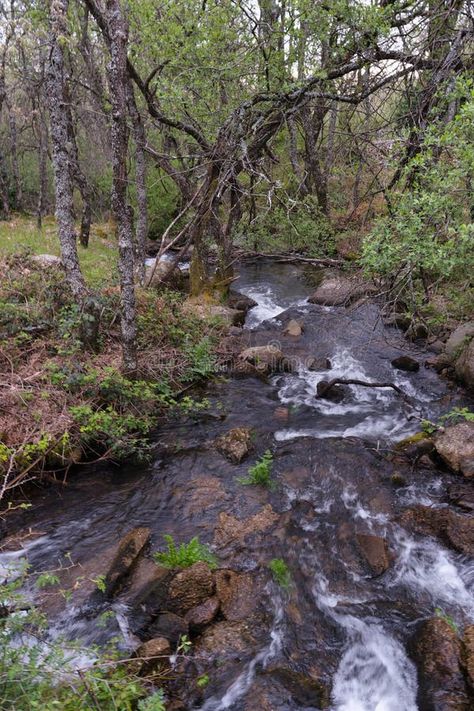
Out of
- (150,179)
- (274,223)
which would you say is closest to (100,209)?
(150,179)

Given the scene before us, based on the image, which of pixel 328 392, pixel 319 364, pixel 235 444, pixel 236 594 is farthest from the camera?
pixel 319 364

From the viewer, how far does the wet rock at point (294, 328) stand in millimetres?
12779

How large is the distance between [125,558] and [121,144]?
222 inches

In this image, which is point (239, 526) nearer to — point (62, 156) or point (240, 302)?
point (62, 156)

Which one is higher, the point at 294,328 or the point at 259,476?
the point at 294,328

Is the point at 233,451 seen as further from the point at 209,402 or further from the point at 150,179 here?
the point at 150,179

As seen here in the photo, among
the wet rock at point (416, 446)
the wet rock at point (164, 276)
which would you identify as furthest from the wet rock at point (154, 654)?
the wet rock at point (164, 276)

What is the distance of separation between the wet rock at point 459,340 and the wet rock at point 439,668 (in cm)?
682

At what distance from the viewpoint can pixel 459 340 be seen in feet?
33.6

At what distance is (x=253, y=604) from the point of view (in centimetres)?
507

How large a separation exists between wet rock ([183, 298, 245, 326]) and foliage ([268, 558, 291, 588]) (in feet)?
22.9

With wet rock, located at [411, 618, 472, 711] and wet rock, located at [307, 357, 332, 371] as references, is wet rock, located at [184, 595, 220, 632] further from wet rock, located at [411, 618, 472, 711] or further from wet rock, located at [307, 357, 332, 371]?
wet rock, located at [307, 357, 332, 371]

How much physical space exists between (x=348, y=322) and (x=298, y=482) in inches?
283

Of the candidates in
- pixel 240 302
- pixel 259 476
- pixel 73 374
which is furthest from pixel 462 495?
pixel 240 302
